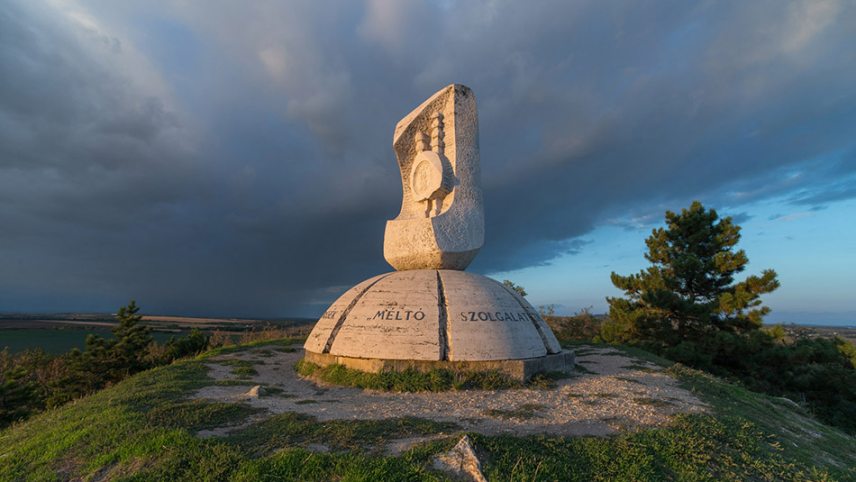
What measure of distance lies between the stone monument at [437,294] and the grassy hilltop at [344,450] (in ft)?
9.29

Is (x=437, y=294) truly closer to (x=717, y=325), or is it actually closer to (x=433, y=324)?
(x=433, y=324)

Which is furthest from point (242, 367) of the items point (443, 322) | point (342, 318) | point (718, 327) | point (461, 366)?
point (718, 327)

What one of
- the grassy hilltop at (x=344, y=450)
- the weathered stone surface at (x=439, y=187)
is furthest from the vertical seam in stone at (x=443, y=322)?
the grassy hilltop at (x=344, y=450)

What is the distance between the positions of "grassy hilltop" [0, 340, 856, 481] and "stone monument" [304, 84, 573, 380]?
283cm

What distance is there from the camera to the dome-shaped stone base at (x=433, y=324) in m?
8.71

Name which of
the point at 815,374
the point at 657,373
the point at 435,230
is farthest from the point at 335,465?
the point at 815,374

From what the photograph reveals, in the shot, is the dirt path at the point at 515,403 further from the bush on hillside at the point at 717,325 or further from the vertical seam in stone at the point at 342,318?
the bush on hillside at the point at 717,325

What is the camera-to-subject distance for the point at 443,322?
29.8 ft

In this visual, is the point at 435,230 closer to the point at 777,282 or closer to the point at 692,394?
the point at 692,394

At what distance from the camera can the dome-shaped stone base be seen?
8.71 metres

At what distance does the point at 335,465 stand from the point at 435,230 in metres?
7.07

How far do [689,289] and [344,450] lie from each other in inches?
725

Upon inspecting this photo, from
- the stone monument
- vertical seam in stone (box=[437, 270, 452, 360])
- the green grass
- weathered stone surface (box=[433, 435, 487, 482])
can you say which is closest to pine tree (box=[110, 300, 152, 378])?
the green grass

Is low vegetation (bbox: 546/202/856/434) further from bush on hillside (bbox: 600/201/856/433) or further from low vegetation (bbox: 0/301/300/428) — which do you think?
low vegetation (bbox: 0/301/300/428)
